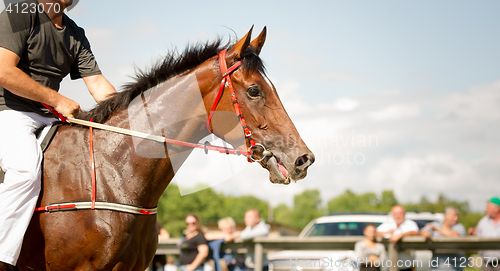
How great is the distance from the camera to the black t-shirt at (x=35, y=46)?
283 centimetres

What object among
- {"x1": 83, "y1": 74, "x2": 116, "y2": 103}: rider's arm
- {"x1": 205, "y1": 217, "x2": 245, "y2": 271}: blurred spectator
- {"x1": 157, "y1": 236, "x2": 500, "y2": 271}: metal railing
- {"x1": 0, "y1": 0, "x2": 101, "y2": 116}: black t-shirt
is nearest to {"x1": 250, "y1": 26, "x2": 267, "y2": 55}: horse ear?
{"x1": 83, "y1": 74, "x2": 116, "y2": 103}: rider's arm

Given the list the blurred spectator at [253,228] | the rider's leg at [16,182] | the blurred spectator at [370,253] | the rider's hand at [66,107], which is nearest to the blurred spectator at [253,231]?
the blurred spectator at [253,228]

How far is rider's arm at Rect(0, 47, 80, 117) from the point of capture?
2.74 metres

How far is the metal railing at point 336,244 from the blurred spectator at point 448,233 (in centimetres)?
16

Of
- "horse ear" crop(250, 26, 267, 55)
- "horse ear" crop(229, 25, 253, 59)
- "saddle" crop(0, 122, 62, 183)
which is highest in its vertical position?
"horse ear" crop(250, 26, 267, 55)

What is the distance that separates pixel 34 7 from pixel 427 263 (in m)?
5.96

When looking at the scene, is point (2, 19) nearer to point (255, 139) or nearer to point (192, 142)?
point (192, 142)

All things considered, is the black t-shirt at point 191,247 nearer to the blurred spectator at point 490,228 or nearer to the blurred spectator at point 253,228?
the blurred spectator at point 253,228

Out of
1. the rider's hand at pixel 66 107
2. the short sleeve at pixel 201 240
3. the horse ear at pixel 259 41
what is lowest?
the short sleeve at pixel 201 240

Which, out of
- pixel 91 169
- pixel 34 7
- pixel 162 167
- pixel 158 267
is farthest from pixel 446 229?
pixel 34 7

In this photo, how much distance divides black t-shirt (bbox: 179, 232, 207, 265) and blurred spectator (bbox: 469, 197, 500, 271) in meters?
4.27

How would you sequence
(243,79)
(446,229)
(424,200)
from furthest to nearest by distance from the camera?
(424,200) < (446,229) < (243,79)

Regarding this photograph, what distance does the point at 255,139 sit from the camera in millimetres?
2963

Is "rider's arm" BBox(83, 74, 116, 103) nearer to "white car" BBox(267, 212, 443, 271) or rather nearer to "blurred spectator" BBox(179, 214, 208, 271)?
"blurred spectator" BBox(179, 214, 208, 271)
